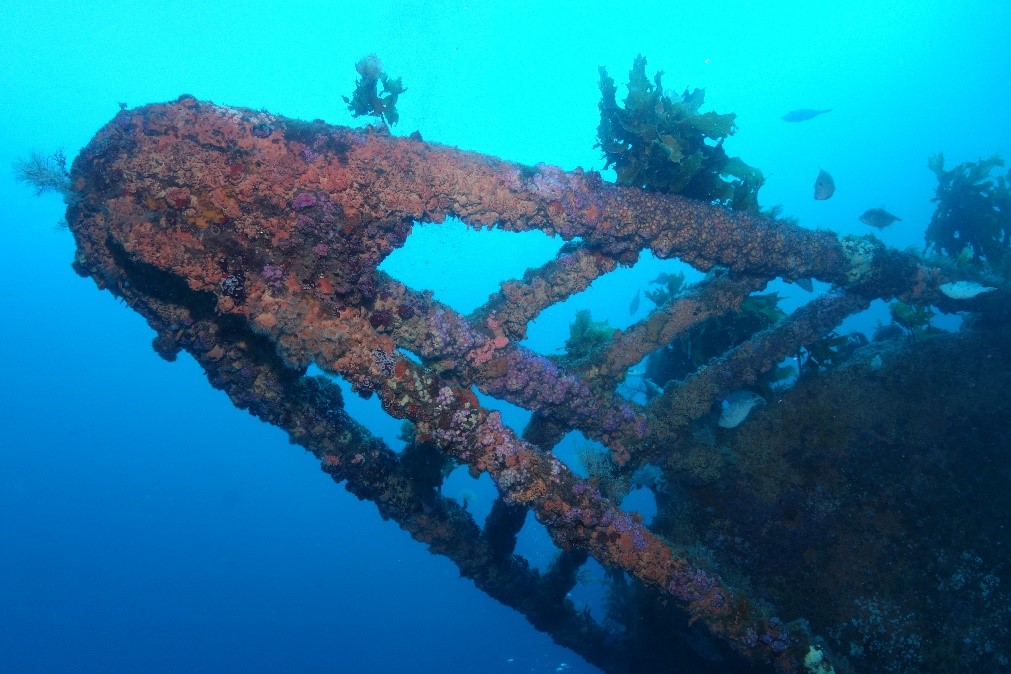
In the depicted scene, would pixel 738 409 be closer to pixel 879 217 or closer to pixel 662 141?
pixel 662 141

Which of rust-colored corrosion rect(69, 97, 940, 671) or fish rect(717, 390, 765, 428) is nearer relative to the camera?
rust-colored corrosion rect(69, 97, 940, 671)

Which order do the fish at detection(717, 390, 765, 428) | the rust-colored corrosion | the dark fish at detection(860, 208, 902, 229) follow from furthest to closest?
the dark fish at detection(860, 208, 902, 229)
the fish at detection(717, 390, 765, 428)
the rust-colored corrosion

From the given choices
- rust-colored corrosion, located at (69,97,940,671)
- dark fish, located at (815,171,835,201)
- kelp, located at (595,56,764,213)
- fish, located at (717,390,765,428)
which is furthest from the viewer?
dark fish, located at (815,171,835,201)

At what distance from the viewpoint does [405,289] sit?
3.66 m

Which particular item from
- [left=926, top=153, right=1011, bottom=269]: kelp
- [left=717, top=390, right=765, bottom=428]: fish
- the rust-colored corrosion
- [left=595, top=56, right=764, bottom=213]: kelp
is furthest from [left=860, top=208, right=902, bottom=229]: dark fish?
[left=595, top=56, right=764, bottom=213]: kelp

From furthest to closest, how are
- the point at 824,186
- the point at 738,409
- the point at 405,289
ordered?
the point at 824,186 < the point at 738,409 < the point at 405,289

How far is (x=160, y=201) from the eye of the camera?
112 inches

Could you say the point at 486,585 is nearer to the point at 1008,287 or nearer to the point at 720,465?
the point at 720,465

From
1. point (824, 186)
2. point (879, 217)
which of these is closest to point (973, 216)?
point (879, 217)

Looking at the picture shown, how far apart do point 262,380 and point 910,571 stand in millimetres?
6527

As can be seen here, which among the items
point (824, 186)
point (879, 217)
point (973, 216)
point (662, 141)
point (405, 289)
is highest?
point (879, 217)

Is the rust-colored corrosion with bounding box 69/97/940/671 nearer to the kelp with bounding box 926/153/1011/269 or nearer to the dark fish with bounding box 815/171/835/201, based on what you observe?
the dark fish with bounding box 815/171/835/201

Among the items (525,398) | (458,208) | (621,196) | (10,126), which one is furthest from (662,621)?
(10,126)

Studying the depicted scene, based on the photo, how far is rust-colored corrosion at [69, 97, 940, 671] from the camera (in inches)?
113
